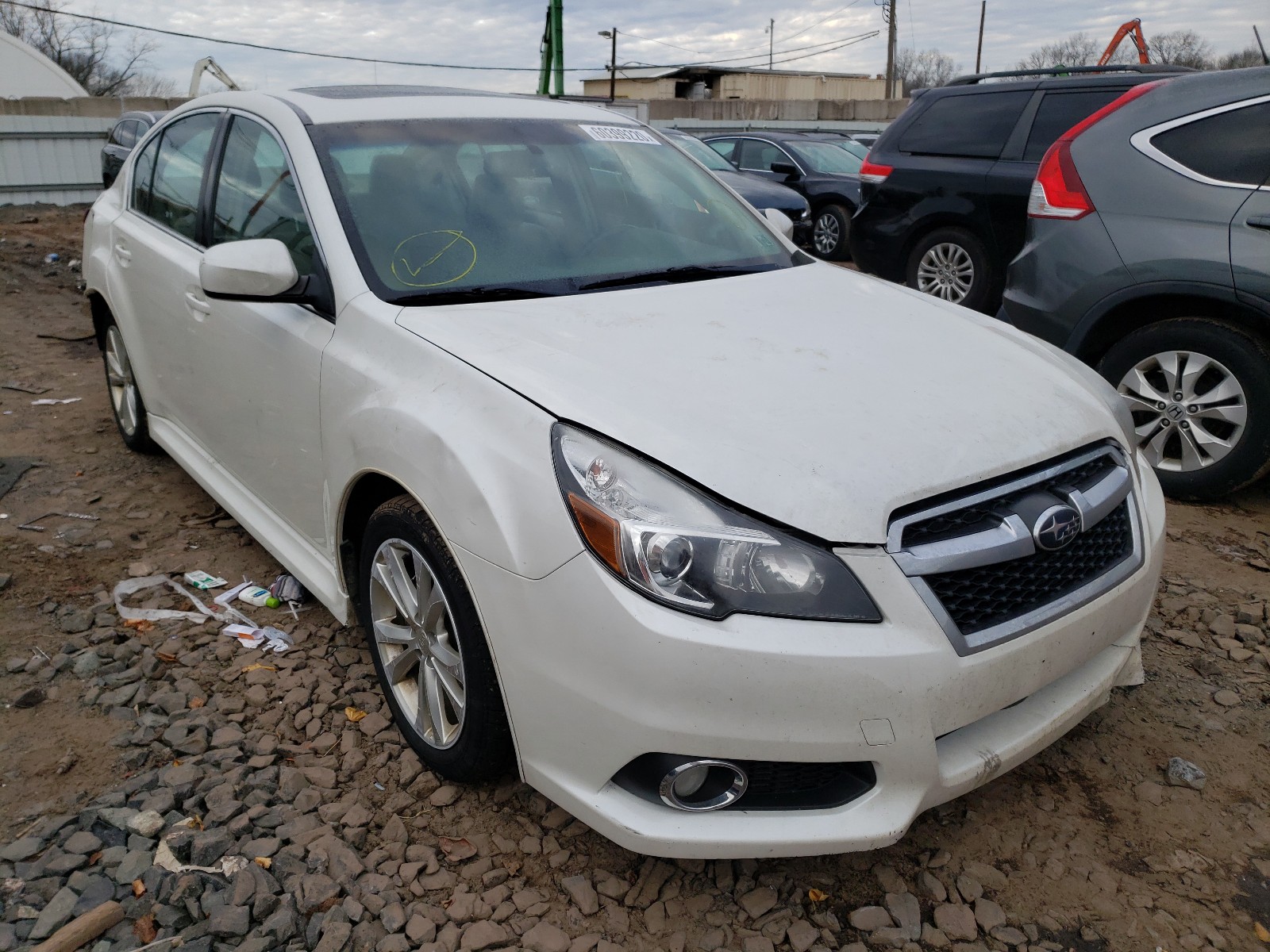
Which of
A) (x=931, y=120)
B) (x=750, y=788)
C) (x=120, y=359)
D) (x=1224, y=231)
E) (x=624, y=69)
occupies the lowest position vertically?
(x=750, y=788)

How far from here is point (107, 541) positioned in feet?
12.7

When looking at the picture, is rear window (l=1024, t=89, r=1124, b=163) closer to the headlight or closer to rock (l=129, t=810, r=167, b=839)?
the headlight

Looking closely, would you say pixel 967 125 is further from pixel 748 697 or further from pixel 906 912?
pixel 748 697

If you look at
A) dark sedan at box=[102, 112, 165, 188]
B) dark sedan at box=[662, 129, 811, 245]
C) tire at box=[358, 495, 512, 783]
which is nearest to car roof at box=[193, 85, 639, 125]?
tire at box=[358, 495, 512, 783]

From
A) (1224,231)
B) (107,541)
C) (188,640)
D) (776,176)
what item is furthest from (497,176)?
(776,176)

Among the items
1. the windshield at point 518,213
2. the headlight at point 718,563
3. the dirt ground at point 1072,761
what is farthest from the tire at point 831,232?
the headlight at point 718,563

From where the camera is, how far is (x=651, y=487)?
186 centimetres

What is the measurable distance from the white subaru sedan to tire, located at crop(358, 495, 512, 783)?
0.4 inches

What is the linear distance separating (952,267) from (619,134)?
4297 mm

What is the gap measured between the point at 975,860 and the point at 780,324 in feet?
4.62

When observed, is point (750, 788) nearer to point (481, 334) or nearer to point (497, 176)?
point (481, 334)

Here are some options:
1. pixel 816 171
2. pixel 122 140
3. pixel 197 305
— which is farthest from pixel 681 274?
pixel 122 140

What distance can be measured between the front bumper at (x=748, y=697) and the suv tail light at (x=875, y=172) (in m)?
5.77

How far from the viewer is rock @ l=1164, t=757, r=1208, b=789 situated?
96.8 inches
